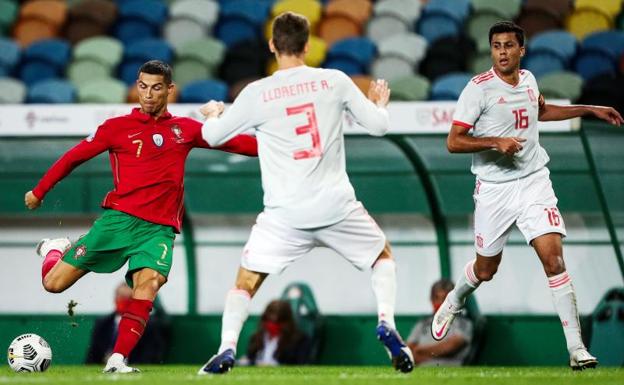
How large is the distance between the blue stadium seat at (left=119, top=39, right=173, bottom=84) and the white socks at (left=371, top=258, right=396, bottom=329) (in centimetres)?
888

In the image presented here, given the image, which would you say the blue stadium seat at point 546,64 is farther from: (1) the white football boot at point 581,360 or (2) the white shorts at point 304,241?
(2) the white shorts at point 304,241

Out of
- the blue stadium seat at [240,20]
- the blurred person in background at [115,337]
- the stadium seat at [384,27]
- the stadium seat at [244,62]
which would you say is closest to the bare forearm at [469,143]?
the blurred person in background at [115,337]

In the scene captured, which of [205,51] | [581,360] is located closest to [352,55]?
[205,51]

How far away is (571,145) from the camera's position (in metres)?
12.4

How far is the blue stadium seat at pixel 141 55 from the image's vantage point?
52.3 feet

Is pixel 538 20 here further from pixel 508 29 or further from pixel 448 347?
pixel 508 29

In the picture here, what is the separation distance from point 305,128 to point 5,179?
24.6 ft

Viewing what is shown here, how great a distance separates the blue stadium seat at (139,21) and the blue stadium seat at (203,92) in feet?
8.01

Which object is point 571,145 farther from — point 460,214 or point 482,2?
point 482,2

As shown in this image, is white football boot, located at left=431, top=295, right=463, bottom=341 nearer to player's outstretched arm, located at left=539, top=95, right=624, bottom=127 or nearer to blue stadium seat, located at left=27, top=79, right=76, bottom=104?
player's outstretched arm, located at left=539, top=95, right=624, bottom=127

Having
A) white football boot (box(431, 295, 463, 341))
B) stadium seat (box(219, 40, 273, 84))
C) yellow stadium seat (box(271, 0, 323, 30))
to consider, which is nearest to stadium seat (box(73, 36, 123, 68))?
stadium seat (box(219, 40, 273, 84))

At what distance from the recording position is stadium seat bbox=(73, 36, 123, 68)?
636 inches

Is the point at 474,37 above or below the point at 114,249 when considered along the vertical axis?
above

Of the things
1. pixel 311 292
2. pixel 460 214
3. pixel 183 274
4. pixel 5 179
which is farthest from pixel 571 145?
pixel 5 179
